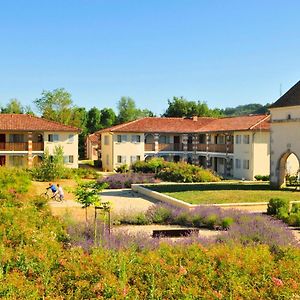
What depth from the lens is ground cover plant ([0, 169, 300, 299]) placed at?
770cm

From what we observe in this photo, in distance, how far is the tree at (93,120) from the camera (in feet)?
293

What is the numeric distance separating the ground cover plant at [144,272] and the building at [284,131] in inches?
757

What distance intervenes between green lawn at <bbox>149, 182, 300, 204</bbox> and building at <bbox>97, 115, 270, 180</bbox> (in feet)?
41.3

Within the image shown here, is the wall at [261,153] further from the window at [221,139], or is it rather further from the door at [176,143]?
the door at [176,143]

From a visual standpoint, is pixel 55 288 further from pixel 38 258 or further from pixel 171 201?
pixel 171 201

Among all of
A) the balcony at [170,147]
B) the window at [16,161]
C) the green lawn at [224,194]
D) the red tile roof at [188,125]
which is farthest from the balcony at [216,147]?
the window at [16,161]

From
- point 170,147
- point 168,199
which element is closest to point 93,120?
point 170,147

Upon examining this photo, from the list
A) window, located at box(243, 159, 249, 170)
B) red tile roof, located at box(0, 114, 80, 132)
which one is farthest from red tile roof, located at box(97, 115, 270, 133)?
red tile roof, located at box(0, 114, 80, 132)

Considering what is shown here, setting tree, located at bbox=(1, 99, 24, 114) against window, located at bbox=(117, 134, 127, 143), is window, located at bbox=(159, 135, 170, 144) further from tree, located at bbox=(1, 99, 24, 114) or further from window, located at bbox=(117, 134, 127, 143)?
tree, located at bbox=(1, 99, 24, 114)

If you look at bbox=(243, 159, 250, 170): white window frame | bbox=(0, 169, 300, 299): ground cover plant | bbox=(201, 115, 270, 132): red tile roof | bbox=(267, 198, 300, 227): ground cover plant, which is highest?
bbox=(201, 115, 270, 132): red tile roof

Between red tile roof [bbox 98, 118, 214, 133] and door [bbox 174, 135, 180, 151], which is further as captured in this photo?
door [bbox 174, 135, 180, 151]

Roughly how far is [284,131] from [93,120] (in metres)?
63.9

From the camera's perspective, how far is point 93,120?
89938mm

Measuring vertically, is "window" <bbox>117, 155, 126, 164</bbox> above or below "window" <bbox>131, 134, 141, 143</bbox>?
below
